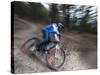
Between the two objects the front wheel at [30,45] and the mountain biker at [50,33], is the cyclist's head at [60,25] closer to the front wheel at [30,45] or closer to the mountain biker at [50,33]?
the mountain biker at [50,33]

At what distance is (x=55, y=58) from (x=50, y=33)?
335 mm

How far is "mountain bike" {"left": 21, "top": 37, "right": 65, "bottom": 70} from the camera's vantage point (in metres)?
2.93

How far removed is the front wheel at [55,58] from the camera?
3.01 metres

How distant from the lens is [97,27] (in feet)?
10.8

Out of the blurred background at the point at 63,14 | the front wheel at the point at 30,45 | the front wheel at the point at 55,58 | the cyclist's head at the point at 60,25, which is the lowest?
the front wheel at the point at 55,58

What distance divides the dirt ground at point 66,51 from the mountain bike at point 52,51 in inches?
2.0

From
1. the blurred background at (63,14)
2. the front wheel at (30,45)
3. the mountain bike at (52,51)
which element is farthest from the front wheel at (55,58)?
the blurred background at (63,14)

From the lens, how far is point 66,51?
3.09 meters

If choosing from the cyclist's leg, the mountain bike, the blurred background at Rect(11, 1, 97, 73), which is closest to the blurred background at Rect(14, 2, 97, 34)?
the blurred background at Rect(11, 1, 97, 73)

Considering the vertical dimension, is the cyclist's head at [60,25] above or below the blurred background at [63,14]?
below

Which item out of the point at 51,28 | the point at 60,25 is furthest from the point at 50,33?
the point at 60,25

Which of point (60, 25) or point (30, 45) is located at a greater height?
point (60, 25)

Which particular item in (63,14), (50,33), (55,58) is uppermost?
(63,14)

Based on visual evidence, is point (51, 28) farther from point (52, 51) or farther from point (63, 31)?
point (52, 51)
